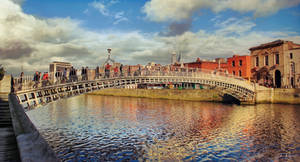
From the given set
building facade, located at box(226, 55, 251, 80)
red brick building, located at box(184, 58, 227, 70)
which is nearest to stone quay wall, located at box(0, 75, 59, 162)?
building facade, located at box(226, 55, 251, 80)

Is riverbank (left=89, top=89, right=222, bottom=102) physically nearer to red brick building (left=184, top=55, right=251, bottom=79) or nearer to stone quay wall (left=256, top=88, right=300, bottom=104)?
stone quay wall (left=256, top=88, right=300, bottom=104)

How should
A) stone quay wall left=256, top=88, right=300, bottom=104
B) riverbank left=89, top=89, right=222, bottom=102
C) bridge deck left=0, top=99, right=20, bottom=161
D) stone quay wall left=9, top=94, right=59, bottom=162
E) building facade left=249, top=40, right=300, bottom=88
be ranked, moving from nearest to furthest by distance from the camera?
stone quay wall left=9, top=94, right=59, bottom=162
bridge deck left=0, top=99, right=20, bottom=161
stone quay wall left=256, top=88, right=300, bottom=104
building facade left=249, top=40, right=300, bottom=88
riverbank left=89, top=89, right=222, bottom=102

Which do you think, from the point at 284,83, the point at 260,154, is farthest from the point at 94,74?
the point at 284,83

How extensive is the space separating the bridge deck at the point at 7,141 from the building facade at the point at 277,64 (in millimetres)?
42807

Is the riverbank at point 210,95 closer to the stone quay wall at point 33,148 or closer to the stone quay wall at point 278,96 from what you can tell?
the stone quay wall at point 278,96

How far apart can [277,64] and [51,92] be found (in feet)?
137

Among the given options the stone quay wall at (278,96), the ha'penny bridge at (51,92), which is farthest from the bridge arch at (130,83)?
the stone quay wall at (278,96)

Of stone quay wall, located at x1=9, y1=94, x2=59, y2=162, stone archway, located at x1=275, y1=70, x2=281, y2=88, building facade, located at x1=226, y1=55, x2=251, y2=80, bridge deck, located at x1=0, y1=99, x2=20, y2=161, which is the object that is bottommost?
bridge deck, located at x1=0, y1=99, x2=20, y2=161

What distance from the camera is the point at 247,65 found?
53.1 metres

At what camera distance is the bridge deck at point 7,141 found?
16.1 feet

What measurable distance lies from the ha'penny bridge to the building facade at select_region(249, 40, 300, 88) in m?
9.99

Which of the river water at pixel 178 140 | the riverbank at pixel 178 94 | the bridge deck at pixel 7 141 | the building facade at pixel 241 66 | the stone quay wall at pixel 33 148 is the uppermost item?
the building facade at pixel 241 66

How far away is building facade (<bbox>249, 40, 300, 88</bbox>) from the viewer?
138 ft

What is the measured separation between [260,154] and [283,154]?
1.21 meters
